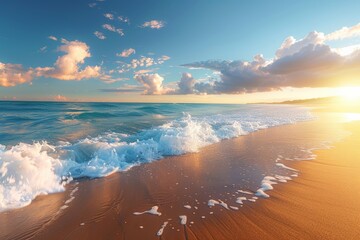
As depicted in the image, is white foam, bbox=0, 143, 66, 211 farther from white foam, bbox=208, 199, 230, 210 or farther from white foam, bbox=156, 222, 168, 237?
white foam, bbox=208, 199, 230, 210

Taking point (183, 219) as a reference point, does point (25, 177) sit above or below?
above

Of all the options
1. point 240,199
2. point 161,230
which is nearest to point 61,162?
point 161,230

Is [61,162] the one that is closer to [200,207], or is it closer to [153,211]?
[153,211]

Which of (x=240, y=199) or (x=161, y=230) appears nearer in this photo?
(x=161, y=230)

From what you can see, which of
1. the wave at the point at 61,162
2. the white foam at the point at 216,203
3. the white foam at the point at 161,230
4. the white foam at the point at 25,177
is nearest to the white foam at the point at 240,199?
the white foam at the point at 216,203

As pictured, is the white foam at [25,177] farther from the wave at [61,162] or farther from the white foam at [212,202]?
the white foam at [212,202]

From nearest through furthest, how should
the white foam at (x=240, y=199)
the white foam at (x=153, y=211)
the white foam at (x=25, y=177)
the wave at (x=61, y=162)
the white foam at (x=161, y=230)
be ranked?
the white foam at (x=161, y=230)
the white foam at (x=153, y=211)
the white foam at (x=240, y=199)
the white foam at (x=25, y=177)
the wave at (x=61, y=162)

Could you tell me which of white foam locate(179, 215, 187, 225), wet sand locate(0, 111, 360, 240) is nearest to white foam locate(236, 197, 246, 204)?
wet sand locate(0, 111, 360, 240)

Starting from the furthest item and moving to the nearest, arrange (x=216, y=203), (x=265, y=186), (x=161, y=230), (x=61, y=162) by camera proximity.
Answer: (x=61, y=162), (x=265, y=186), (x=216, y=203), (x=161, y=230)

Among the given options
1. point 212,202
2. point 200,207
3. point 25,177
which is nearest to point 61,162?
point 25,177

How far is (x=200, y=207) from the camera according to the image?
3.88 m

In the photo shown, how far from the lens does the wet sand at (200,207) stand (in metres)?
3.18

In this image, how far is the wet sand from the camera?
3176mm

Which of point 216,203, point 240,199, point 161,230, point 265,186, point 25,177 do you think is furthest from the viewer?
point 25,177
